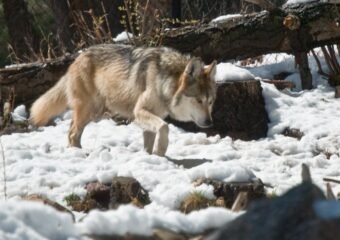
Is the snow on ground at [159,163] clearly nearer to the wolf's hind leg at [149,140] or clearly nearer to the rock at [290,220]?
the wolf's hind leg at [149,140]

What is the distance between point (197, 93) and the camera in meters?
8.05

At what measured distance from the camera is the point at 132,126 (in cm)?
949

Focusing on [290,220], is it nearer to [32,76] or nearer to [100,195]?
[100,195]

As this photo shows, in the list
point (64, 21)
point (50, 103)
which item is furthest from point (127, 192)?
point (64, 21)

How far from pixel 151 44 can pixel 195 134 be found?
6.00 ft

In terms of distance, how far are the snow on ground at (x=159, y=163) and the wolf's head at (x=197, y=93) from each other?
40cm

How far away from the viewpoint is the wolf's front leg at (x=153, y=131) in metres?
7.62

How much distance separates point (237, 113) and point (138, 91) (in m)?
1.55

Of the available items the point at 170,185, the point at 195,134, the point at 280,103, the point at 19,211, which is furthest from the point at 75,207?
the point at 280,103

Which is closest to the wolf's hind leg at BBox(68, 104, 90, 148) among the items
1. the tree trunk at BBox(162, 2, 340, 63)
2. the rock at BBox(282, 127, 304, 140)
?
the tree trunk at BBox(162, 2, 340, 63)

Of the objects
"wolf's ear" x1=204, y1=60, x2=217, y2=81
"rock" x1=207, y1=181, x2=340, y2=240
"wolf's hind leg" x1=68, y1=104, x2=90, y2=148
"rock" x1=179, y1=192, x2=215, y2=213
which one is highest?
"rock" x1=207, y1=181, x2=340, y2=240

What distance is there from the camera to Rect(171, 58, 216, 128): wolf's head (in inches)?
315

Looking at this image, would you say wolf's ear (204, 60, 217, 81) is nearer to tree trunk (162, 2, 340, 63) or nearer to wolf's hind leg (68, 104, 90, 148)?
wolf's hind leg (68, 104, 90, 148)

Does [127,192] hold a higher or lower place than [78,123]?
higher
